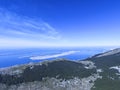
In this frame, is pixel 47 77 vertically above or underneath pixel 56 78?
above

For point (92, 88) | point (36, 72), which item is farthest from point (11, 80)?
point (92, 88)

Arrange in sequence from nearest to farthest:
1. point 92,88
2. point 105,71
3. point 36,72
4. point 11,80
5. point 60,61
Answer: point 92,88 < point 11,80 < point 36,72 < point 105,71 < point 60,61

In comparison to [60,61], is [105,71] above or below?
below

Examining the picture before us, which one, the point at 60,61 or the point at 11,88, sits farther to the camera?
the point at 60,61

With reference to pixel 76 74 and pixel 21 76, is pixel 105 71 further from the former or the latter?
pixel 21 76

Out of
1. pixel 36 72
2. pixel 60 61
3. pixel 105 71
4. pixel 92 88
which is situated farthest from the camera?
pixel 60 61

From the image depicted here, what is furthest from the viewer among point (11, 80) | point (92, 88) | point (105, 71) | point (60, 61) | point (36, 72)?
point (60, 61)

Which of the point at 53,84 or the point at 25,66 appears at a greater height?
the point at 25,66

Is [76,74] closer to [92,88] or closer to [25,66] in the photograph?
[92,88]

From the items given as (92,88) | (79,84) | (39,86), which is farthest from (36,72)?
(92,88)
